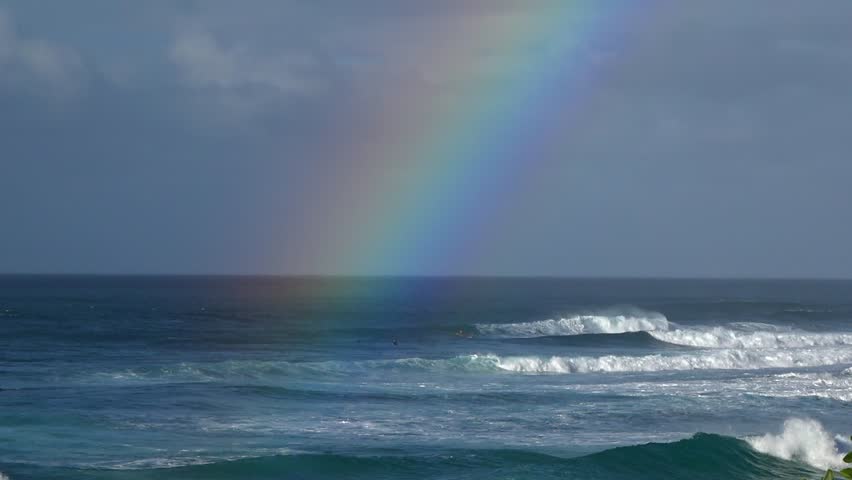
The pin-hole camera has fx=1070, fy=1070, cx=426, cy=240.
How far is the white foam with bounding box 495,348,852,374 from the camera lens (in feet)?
137

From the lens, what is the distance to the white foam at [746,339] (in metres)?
53.6

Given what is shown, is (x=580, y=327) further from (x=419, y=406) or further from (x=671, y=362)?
(x=419, y=406)

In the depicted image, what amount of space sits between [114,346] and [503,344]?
19299mm

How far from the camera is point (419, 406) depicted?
30578mm

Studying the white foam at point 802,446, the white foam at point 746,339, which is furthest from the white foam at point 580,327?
the white foam at point 802,446

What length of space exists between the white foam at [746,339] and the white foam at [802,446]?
2748cm

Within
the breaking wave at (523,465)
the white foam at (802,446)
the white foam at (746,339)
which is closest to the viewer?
the breaking wave at (523,465)

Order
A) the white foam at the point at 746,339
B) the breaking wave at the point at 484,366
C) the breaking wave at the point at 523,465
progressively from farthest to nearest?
the white foam at the point at 746,339 → the breaking wave at the point at 484,366 → the breaking wave at the point at 523,465

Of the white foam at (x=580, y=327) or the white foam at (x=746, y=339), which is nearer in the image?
the white foam at (x=746, y=339)

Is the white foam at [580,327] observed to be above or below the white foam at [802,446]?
above

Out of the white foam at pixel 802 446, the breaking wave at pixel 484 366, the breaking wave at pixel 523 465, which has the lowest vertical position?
the breaking wave at pixel 523 465

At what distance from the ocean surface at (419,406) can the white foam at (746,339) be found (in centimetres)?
17

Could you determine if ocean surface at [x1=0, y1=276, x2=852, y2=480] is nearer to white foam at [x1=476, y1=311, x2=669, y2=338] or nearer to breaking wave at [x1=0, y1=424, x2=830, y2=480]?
breaking wave at [x1=0, y1=424, x2=830, y2=480]

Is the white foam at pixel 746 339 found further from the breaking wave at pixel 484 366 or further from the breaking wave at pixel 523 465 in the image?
the breaking wave at pixel 523 465
